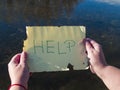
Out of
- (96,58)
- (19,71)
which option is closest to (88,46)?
(96,58)

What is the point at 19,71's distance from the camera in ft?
3.58

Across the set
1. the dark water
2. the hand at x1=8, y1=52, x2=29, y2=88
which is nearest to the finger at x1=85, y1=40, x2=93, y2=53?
the hand at x1=8, y1=52, x2=29, y2=88

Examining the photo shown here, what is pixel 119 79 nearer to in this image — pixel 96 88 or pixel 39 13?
pixel 96 88

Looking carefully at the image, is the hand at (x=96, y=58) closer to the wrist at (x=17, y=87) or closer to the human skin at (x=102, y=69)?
the human skin at (x=102, y=69)

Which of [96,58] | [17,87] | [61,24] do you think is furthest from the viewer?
[61,24]

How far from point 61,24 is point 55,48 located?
10.8 feet

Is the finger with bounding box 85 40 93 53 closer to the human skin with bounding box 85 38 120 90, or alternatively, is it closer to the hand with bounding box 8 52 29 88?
the human skin with bounding box 85 38 120 90

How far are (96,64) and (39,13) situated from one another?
377cm

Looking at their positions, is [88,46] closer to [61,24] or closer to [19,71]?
[19,71]

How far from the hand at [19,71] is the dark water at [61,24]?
2228 millimetres

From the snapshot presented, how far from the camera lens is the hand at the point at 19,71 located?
107cm

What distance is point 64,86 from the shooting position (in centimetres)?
350

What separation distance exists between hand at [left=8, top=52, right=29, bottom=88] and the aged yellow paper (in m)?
0.05

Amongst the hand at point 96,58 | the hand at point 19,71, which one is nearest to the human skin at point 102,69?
the hand at point 96,58
